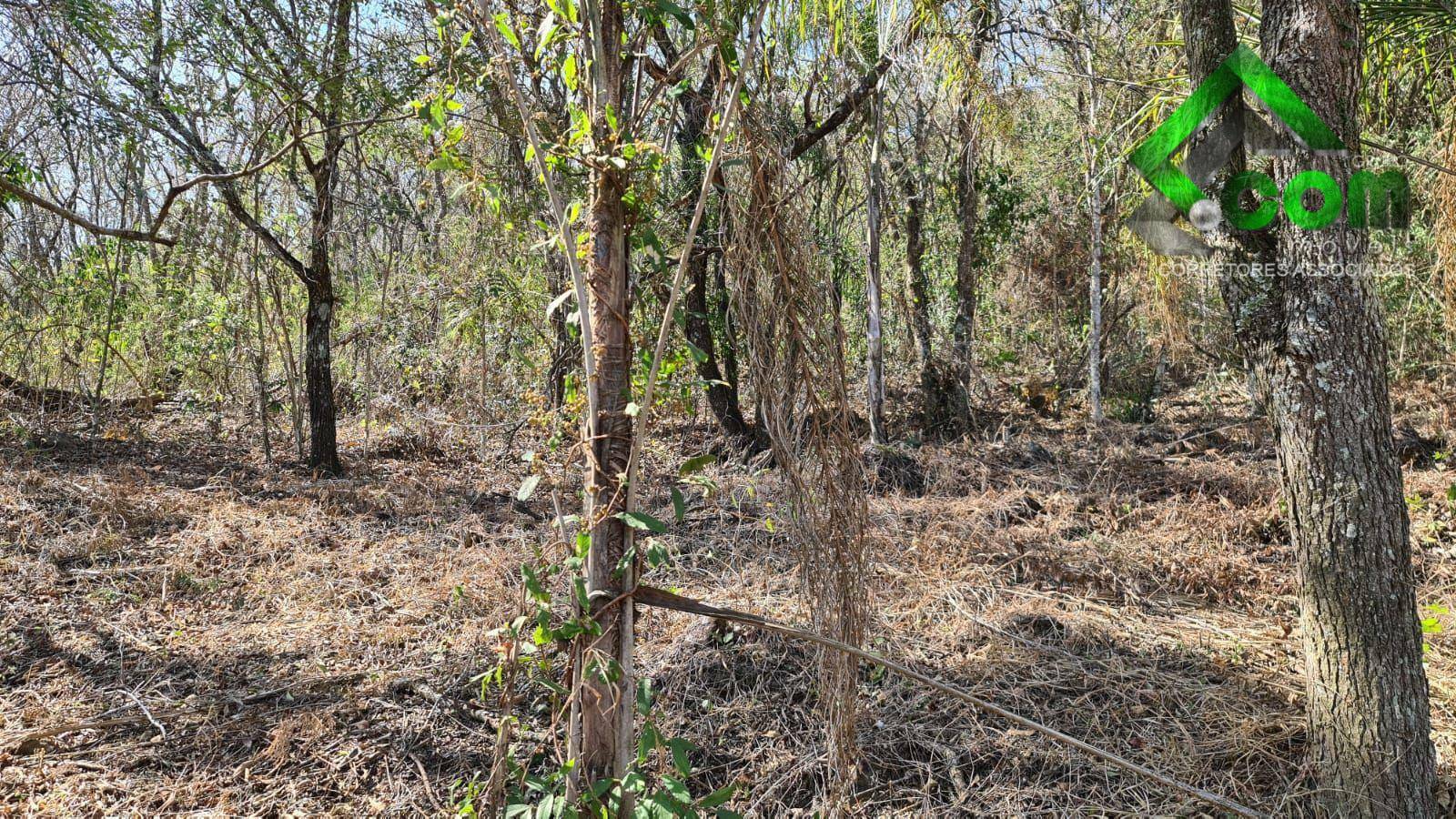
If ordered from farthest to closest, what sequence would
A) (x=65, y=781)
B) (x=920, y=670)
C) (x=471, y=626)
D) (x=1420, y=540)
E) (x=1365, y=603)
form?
(x=1420, y=540)
(x=471, y=626)
(x=920, y=670)
(x=65, y=781)
(x=1365, y=603)

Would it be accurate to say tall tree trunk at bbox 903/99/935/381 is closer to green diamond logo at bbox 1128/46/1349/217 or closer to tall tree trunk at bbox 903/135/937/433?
tall tree trunk at bbox 903/135/937/433

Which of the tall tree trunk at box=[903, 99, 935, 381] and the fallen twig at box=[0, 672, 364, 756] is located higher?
the tall tree trunk at box=[903, 99, 935, 381]

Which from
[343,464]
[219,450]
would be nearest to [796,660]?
[343,464]

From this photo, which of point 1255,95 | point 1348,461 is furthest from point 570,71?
point 1348,461

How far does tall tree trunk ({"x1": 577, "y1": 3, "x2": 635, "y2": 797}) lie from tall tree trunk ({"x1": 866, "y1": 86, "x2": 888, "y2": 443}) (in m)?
3.92

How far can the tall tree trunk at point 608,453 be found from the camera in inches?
53.5

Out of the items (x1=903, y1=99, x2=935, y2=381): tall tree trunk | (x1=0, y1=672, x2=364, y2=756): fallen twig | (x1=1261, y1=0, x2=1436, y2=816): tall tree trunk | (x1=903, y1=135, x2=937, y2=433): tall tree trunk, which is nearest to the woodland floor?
(x1=0, y1=672, x2=364, y2=756): fallen twig

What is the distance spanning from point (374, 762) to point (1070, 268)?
23.4 feet

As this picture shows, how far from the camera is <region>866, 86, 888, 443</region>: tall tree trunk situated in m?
5.19

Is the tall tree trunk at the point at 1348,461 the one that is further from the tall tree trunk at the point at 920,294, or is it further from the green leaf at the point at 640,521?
the tall tree trunk at the point at 920,294

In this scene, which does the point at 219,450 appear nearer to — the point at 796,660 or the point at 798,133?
the point at 798,133

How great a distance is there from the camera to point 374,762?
2473mm

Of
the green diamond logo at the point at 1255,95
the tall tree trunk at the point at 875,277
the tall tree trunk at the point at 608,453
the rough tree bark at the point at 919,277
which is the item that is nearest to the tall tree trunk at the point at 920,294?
the rough tree bark at the point at 919,277

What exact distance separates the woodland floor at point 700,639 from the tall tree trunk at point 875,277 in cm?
66
